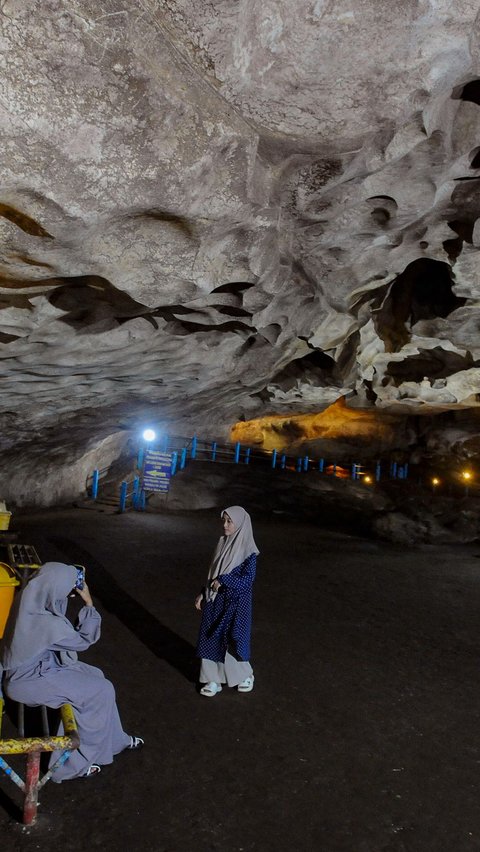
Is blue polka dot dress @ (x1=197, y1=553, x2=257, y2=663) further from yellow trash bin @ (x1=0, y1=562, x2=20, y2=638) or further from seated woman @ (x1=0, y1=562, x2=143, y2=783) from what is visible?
yellow trash bin @ (x1=0, y1=562, x2=20, y2=638)

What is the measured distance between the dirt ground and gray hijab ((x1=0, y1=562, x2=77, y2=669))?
907 millimetres

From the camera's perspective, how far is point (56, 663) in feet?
12.6

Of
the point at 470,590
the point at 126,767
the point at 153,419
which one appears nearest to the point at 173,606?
the point at 126,767

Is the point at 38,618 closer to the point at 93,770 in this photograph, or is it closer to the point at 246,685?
the point at 93,770

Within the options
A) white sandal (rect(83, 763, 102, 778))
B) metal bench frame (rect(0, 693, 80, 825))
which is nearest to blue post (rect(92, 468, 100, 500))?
white sandal (rect(83, 763, 102, 778))

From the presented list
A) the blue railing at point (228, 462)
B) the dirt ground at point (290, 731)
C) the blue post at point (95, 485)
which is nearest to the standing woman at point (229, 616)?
the dirt ground at point (290, 731)

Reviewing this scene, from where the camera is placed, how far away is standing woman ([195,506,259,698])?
17.6 feet

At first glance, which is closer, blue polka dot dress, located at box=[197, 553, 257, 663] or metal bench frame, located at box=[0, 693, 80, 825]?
metal bench frame, located at box=[0, 693, 80, 825]

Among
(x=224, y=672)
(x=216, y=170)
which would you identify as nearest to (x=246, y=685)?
(x=224, y=672)

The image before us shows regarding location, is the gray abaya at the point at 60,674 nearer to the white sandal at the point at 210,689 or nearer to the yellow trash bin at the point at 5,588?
the yellow trash bin at the point at 5,588

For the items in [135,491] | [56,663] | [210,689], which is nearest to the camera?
[56,663]

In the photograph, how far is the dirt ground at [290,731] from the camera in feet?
11.4

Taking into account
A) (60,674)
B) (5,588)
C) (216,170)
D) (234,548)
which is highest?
(216,170)

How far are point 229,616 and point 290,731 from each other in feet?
3.63
